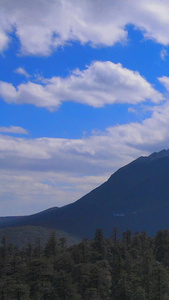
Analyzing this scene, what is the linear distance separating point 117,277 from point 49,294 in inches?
541

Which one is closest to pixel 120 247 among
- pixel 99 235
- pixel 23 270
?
pixel 99 235

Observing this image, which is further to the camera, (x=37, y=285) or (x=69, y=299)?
(x=37, y=285)

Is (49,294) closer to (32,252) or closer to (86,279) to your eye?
(86,279)

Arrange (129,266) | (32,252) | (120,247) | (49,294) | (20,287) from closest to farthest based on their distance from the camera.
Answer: (20,287) < (49,294) < (129,266) < (120,247) < (32,252)

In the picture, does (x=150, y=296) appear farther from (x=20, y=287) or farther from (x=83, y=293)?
(x=20, y=287)

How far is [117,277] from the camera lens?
73.4 m

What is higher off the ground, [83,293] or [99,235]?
[99,235]

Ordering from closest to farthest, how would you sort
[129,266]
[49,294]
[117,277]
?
[49,294]
[117,277]
[129,266]

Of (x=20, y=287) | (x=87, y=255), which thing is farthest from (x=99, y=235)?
(x=20, y=287)

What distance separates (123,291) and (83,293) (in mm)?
8335

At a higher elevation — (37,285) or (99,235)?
(99,235)

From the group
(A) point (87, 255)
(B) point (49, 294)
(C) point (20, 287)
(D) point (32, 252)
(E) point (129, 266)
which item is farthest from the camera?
(D) point (32, 252)

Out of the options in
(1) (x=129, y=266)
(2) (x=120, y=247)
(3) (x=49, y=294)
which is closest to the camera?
(3) (x=49, y=294)

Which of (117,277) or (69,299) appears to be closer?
(69,299)
